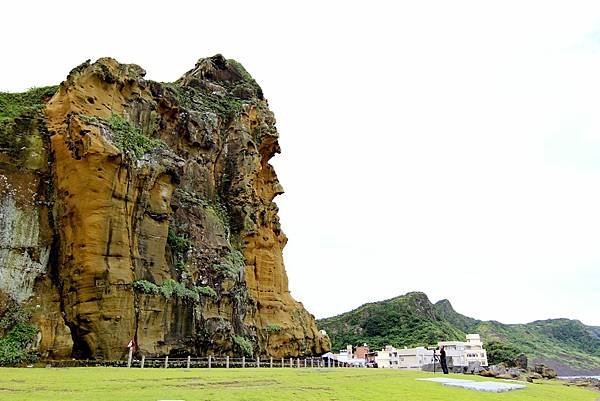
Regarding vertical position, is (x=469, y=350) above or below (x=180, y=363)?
below

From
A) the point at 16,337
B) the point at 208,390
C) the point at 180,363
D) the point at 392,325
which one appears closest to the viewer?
the point at 208,390

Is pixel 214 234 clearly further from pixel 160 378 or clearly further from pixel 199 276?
pixel 160 378

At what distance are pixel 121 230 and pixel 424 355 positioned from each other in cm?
6647

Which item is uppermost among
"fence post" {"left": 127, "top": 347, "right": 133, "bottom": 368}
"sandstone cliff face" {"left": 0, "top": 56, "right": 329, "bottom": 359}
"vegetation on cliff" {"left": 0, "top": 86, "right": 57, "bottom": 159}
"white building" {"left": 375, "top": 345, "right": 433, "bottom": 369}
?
"vegetation on cliff" {"left": 0, "top": 86, "right": 57, "bottom": 159}

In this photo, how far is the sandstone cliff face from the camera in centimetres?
3003

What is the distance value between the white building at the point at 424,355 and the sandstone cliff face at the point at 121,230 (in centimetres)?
4274

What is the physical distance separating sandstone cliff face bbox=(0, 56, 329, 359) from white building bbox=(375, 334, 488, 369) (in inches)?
1683

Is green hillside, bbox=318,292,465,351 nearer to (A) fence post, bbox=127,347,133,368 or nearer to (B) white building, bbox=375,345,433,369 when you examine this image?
(B) white building, bbox=375,345,433,369

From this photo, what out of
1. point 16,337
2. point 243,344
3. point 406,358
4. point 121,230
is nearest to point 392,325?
point 406,358

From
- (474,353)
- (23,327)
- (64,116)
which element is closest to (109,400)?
(23,327)

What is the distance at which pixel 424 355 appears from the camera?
84.6 metres

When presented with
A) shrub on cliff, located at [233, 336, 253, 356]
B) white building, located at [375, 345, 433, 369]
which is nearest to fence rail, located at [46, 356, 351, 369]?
shrub on cliff, located at [233, 336, 253, 356]

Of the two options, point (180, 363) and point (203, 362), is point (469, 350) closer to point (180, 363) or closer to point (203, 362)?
point (203, 362)

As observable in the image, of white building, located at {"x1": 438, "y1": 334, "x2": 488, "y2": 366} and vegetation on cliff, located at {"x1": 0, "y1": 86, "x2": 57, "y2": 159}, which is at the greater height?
vegetation on cliff, located at {"x1": 0, "y1": 86, "x2": 57, "y2": 159}
